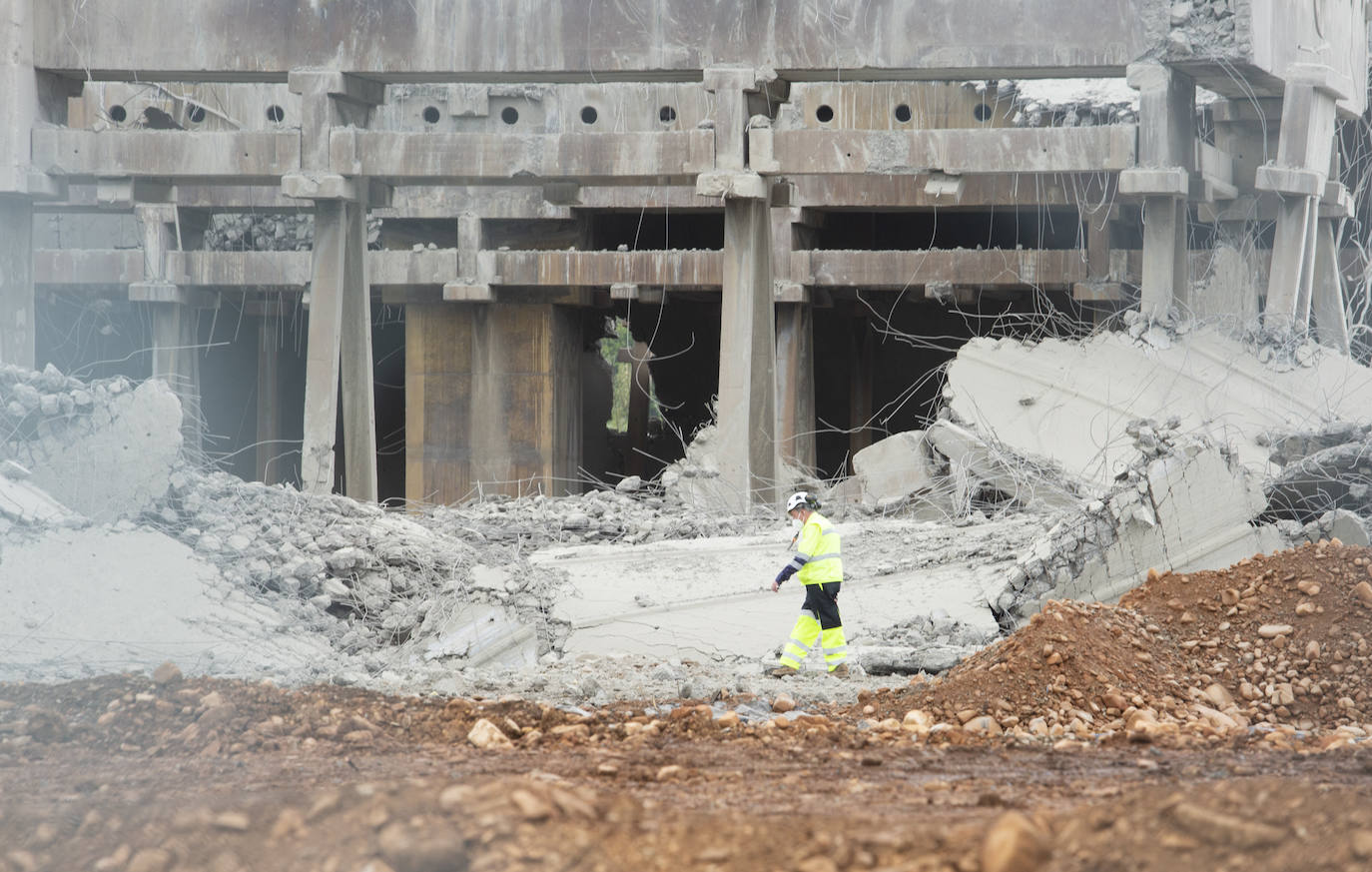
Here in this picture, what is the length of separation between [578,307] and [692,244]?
10.6ft

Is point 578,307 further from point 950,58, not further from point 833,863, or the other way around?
point 833,863

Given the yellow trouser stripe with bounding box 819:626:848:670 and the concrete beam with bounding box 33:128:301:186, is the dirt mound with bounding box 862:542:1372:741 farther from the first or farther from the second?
the concrete beam with bounding box 33:128:301:186

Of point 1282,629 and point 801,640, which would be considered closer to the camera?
point 1282,629

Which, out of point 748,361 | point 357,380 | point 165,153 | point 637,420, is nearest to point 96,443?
point 165,153

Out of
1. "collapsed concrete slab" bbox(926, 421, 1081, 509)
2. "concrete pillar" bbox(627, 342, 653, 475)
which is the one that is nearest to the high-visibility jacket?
"collapsed concrete slab" bbox(926, 421, 1081, 509)

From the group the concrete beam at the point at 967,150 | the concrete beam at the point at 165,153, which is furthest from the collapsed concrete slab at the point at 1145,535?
the concrete beam at the point at 165,153

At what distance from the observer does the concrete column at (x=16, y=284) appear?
1281 centimetres

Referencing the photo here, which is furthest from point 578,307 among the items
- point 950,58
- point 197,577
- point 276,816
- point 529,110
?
point 276,816

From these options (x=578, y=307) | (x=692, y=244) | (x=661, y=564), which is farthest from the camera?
(x=692, y=244)

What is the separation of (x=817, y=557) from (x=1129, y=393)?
4.92m

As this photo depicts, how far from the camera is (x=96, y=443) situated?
987 centimetres

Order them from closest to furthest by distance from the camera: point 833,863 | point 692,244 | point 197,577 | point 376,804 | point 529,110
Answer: point 833,863
point 376,804
point 197,577
point 529,110
point 692,244

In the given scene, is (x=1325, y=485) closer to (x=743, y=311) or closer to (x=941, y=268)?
(x=743, y=311)

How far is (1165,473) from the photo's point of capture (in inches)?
369
